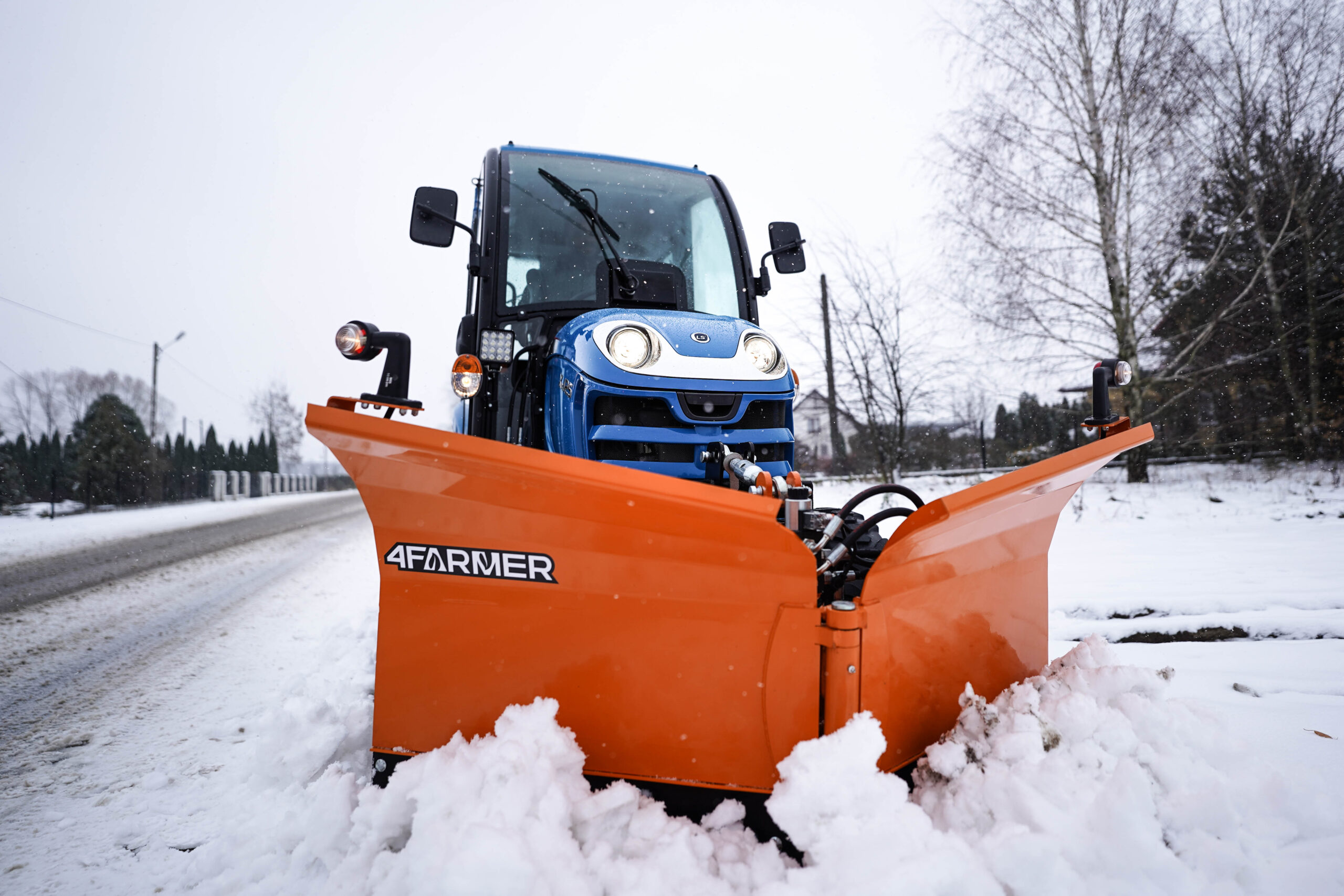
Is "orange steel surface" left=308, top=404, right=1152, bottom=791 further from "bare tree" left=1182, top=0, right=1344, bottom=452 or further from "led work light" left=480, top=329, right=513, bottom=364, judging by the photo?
"bare tree" left=1182, top=0, right=1344, bottom=452

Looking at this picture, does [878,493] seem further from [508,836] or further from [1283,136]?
[1283,136]

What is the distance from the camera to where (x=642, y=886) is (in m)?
1.41

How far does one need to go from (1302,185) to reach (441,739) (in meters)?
17.5

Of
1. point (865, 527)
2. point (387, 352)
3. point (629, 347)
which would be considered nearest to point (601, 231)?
point (629, 347)

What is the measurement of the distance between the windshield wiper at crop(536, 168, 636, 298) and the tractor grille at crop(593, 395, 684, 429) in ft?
2.70

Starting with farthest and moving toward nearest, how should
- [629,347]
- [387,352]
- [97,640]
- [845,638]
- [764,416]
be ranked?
1. [97,640]
2. [764,416]
3. [629,347]
4. [387,352]
5. [845,638]

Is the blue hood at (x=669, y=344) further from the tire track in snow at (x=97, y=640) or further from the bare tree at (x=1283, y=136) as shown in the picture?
the bare tree at (x=1283, y=136)

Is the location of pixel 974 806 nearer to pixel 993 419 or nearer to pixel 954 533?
pixel 954 533

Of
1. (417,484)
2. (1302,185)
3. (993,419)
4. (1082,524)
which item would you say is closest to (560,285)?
(417,484)

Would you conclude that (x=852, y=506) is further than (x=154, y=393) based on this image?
No

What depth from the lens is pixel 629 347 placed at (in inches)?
93.4

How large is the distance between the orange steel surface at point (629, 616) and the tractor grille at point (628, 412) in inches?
34.2

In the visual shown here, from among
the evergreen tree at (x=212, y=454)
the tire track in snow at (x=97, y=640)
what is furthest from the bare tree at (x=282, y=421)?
the tire track in snow at (x=97, y=640)

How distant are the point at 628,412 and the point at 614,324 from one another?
331mm
